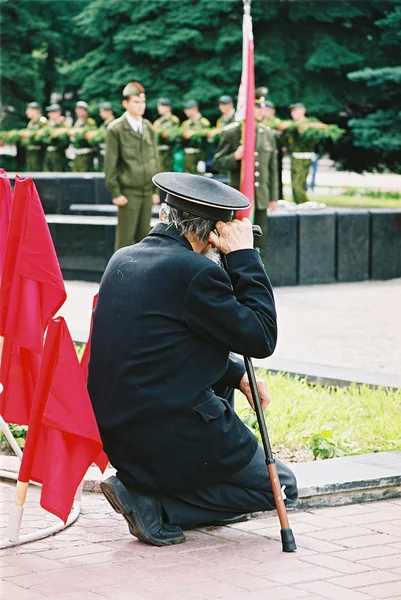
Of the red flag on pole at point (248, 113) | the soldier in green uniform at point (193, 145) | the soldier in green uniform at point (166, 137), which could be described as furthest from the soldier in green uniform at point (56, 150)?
the red flag on pole at point (248, 113)

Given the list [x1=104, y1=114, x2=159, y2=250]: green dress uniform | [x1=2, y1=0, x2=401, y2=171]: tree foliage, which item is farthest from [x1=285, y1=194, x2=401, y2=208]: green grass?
[x1=104, y1=114, x2=159, y2=250]: green dress uniform

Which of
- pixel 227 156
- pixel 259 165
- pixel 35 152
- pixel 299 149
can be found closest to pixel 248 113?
pixel 227 156

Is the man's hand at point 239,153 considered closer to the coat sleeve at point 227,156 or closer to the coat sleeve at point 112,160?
the coat sleeve at point 227,156

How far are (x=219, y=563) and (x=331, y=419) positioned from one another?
2218 mm

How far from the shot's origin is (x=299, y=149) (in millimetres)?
21719

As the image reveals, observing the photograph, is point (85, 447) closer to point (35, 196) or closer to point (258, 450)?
point (258, 450)

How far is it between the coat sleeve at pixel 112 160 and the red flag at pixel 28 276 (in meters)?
7.53

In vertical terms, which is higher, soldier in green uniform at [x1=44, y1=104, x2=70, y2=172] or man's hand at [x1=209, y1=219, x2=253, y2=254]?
man's hand at [x1=209, y1=219, x2=253, y2=254]

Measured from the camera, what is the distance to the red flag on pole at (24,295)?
16.6 feet

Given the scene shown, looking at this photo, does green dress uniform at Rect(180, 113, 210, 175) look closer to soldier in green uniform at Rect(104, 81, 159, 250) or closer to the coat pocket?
soldier in green uniform at Rect(104, 81, 159, 250)

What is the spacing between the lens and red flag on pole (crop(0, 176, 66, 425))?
5047 millimetres

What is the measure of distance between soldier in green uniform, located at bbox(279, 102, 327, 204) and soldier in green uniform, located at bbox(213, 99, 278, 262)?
6924mm

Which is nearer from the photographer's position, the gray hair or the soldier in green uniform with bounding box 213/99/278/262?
the gray hair

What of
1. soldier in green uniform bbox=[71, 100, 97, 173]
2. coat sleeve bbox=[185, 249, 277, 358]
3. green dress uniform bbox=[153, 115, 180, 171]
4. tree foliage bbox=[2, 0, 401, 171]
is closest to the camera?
coat sleeve bbox=[185, 249, 277, 358]
